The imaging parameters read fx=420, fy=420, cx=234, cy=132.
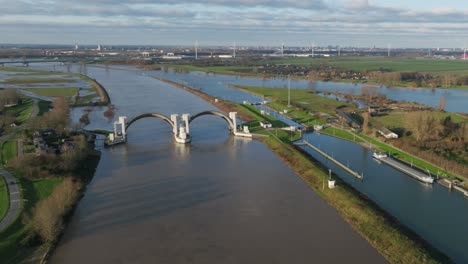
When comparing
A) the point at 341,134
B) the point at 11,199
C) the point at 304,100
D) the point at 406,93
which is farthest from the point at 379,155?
the point at 406,93

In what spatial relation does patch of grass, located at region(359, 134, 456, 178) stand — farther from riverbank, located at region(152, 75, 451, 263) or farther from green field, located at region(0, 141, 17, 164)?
green field, located at region(0, 141, 17, 164)

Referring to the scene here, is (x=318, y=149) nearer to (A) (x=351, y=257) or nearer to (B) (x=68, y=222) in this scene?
(A) (x=351, y=257)

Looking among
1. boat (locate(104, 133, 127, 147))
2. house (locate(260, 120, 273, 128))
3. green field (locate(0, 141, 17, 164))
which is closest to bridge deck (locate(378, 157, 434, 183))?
house (locate(260, 120, 273, 128))

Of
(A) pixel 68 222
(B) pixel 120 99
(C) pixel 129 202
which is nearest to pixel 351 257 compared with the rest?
(C) pixel 129 202

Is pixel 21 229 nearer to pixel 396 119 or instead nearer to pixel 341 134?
pixel 341 134

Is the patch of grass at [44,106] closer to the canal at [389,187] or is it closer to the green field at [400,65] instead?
the canal at [389,187]

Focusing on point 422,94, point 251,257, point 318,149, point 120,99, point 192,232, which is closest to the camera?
point 251,257
